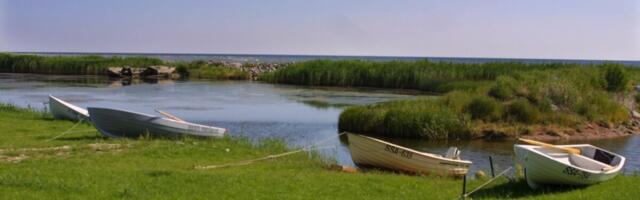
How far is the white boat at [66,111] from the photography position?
2278 cm

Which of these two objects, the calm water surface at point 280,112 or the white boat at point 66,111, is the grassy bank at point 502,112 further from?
the white boat at point 66,111

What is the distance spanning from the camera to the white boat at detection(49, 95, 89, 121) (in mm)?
22781

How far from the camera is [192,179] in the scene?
11789 millimetres

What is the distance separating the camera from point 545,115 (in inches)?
1071

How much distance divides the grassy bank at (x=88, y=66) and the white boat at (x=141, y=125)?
175ft

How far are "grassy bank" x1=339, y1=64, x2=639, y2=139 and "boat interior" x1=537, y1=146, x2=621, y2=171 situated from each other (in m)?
11.0

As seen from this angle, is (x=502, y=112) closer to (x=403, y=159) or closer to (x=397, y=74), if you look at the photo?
(x=403, y=159)

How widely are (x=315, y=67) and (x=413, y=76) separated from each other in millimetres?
10772

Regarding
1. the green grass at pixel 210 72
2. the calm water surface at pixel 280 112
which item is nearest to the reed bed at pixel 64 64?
the green grass at pixel 210 72

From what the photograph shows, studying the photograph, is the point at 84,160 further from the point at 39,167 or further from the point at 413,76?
the point at 413,76

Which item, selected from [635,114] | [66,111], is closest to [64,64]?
[66,111]

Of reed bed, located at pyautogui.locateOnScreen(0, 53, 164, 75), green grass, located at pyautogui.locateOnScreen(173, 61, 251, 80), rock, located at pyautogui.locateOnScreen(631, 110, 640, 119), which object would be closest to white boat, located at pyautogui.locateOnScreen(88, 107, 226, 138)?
rock, located at pyautogui.locateOnScreen(631, 110, 640, 119)

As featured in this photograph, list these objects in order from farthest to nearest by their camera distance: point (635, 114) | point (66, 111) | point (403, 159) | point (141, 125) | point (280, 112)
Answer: point (280, 112), point (635, 114), point (66, 111), point (141, 125), point (403, 159)

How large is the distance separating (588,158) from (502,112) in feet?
47.0
